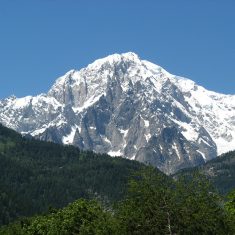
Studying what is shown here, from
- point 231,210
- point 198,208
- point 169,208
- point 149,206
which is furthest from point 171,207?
point 231,210

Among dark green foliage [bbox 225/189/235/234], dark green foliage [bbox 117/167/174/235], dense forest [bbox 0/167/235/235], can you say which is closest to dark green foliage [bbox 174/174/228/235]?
dense forest [bbox 0/167/235/235]

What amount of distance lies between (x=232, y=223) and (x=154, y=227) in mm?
10233

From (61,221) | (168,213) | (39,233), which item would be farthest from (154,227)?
(39,233)

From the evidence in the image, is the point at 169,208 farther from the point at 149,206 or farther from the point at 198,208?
the point at 198,208

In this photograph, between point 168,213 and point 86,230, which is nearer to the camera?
point 168,213

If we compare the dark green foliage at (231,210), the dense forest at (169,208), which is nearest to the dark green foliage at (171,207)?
the dense forest at (169,208)

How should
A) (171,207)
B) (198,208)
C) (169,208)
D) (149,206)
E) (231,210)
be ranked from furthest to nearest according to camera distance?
(231,210) → (198,208) → (149,206) → (171,207) → (169,208)

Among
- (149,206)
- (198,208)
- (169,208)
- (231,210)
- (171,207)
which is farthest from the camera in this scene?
(231,210)

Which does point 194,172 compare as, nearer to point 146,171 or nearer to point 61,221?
point 146,171

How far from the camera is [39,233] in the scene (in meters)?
145

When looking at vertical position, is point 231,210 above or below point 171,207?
above

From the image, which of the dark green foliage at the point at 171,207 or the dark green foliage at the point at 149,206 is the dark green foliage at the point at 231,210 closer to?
the dark green foliage at the point at 171,207

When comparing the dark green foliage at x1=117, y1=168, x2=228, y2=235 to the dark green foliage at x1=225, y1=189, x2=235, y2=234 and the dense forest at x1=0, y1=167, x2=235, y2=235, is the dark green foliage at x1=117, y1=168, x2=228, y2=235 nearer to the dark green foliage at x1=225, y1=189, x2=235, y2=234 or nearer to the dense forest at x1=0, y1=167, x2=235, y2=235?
the dense forest at x1=0, y1=167, x2=235, y2=235

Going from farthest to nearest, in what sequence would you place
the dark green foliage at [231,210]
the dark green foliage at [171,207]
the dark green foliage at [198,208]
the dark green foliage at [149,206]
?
the dark green foliage at [231,210], the dark green foliage at [198,208], the dark green foliage at [171,207], the dark green foliage at [149,206]
